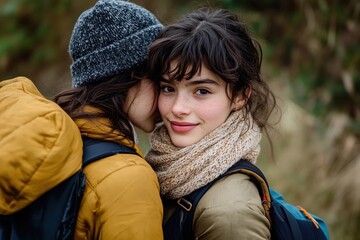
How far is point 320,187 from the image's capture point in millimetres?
4965

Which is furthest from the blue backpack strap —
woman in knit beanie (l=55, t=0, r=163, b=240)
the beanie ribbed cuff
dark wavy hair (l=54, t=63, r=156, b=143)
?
the beanie ribbed cuff

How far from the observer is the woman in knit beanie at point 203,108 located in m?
2.16

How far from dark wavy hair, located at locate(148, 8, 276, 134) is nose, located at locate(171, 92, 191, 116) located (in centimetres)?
8

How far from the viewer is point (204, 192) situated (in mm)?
2125

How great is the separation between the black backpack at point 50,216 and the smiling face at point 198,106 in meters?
0.52

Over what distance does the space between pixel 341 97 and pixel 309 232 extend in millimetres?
3255

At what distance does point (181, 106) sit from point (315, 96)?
11.3 ft

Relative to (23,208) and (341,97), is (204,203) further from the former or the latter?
(341,97)

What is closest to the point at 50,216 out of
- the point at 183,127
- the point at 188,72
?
the point at 183,127

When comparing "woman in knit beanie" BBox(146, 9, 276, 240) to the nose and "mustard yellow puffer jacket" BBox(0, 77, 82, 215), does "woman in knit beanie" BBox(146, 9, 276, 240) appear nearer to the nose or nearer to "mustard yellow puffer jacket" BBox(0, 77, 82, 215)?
the nose

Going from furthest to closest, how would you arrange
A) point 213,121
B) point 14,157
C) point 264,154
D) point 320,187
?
point 264,154 → point 320,187 → point 213,121 → point 14,157

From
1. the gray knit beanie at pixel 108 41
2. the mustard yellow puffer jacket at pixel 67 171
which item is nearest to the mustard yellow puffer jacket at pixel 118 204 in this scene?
the mustard yellow puffer jacket at pixel 67 171

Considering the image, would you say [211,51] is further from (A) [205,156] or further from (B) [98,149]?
(B) [98,149]

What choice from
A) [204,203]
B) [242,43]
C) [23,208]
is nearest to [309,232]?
[204,203]
